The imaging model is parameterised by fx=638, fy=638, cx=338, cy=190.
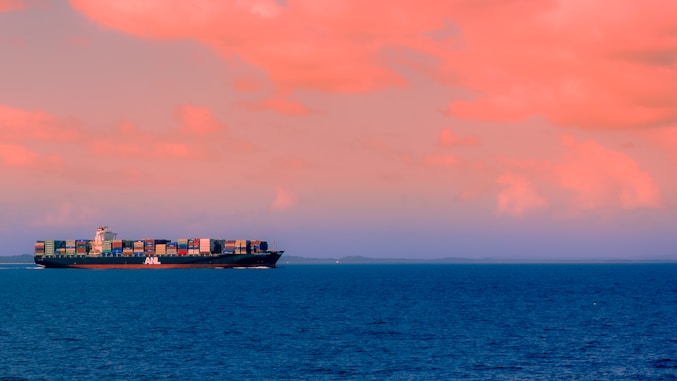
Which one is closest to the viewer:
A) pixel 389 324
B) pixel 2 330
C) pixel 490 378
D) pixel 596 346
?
pixel 490 378

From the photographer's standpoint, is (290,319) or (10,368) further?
(290,319)

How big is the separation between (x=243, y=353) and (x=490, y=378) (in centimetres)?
2334

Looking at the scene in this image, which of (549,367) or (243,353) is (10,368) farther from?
(549,367)

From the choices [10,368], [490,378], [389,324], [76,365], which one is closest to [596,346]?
[490,378]

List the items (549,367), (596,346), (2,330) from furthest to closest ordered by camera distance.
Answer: (2,330) < (596,346) < (549,367)

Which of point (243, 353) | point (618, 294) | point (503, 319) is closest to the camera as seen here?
point (243, 353)

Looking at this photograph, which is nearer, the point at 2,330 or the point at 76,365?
the point at 76,365

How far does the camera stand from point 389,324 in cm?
8244

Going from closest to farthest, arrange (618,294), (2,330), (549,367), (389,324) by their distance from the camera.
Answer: (549,367) < (2,330) < (389,324) < (618,294)

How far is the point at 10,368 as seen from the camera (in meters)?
52.6

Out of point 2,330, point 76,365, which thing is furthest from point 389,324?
point 2,330

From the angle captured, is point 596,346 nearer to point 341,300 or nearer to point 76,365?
point 76,365

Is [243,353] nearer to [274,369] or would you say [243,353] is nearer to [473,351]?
[274,369]

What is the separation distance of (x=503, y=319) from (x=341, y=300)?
40500mm
